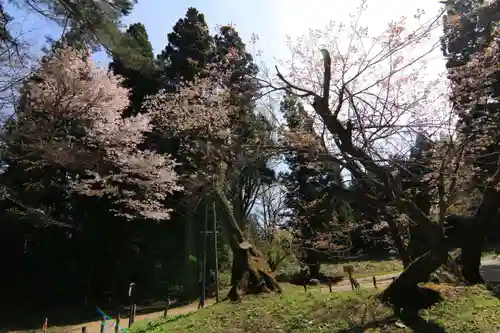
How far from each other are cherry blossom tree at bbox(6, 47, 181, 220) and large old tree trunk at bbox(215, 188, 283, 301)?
11.6ft

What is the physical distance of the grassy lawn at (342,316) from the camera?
6.25 meters

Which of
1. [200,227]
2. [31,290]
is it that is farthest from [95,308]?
[200,227]

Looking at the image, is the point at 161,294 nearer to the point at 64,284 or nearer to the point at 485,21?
the point at 64,284

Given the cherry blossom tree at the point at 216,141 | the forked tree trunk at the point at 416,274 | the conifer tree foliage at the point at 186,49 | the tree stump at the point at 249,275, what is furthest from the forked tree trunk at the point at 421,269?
the conifer tree foliage at the point at 186,49

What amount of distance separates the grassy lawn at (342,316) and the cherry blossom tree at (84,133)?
4.32 meters

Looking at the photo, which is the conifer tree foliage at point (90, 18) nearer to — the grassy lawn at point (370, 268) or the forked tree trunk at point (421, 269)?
the forked tree trunk at point (421, 269)

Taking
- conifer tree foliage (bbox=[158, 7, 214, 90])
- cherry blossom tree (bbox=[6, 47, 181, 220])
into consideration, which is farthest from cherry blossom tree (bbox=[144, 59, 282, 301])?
conifer tree foliage (bbox=[158, 7, 214, 90])

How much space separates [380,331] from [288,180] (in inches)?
690

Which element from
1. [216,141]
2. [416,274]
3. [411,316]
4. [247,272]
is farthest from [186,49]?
[411,316]

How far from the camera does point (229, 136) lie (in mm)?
12375

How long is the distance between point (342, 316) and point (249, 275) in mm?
3549

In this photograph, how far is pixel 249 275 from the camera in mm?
10211

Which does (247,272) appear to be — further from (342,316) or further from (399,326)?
(399,326)

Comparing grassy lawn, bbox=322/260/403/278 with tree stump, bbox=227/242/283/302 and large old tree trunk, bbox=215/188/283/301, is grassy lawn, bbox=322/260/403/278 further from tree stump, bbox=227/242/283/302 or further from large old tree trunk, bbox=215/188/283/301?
tree stump, bbox=227/242/283/302
